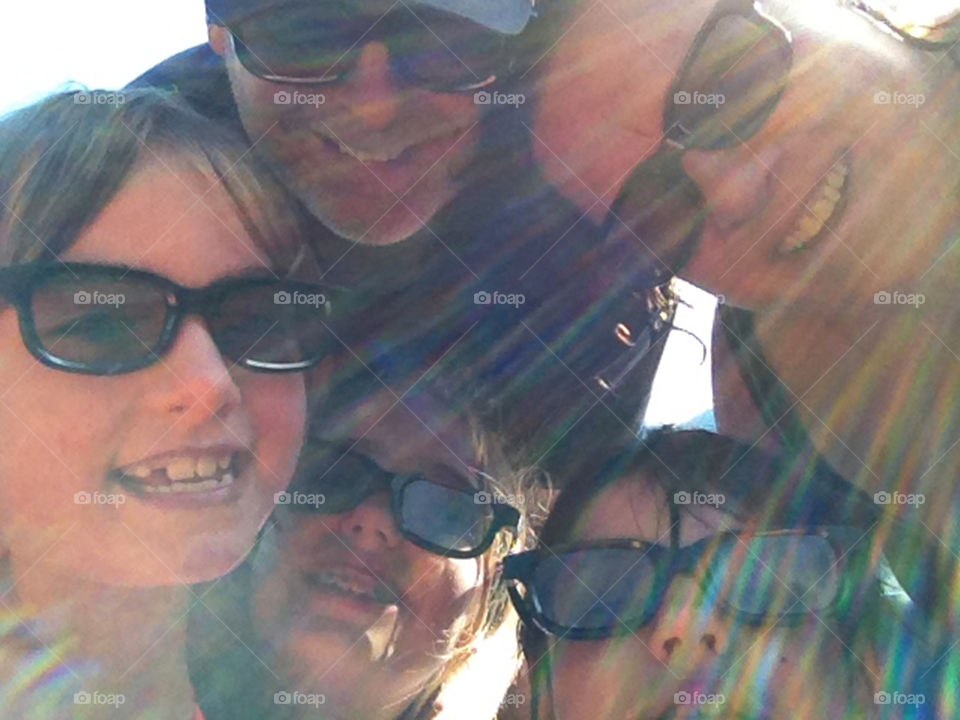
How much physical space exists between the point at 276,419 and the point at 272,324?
132mm

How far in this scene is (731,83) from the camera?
1.40 m

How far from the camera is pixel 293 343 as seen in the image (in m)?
1.54

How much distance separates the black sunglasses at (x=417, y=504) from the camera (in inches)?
70.6

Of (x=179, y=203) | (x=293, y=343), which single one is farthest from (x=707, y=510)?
(x=179, y=203)

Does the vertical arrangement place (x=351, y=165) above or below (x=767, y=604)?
above

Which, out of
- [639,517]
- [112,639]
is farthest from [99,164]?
[639,517]

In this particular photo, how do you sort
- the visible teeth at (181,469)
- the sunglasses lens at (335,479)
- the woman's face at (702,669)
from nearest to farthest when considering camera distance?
the visible teeth at (181,469), the woman's face at (702,669), the sunglasses lens at (335,479)

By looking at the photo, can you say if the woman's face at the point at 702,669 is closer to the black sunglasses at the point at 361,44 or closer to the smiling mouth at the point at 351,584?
the smiling mouth at the point at 351,584

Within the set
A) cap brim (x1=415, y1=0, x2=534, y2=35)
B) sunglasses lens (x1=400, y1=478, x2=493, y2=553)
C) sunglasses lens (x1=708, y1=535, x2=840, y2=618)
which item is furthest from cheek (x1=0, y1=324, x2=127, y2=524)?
sunglasses lens (x1=708, y1=535, x2=840, y2=618)

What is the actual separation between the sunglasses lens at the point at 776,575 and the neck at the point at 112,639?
795mm

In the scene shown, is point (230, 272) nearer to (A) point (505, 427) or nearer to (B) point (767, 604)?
(A) point (505, 427)

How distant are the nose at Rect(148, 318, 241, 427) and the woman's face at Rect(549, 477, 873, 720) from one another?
629 mm

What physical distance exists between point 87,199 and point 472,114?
1.77 feet

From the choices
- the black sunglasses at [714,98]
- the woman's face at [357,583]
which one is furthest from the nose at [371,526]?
the black sunglasses at [714,98]
